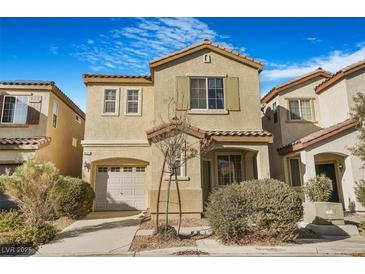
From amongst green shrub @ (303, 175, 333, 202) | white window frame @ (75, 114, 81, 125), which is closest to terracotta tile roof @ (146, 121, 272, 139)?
green shrub @ (303, 175, 333, 202)

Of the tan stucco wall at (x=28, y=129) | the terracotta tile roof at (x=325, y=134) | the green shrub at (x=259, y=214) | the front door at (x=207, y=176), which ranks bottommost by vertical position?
the green shrub at (x=259, y=214)

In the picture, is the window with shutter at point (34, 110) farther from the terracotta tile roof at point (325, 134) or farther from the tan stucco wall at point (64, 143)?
the terracotta tile roof at point (325, 134)

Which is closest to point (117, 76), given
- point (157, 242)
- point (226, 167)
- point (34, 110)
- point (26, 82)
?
point (34, 110)

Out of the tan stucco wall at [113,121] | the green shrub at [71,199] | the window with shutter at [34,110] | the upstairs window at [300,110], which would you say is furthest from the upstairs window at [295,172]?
the window with shutter at [34,110]

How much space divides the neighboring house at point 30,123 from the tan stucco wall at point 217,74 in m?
6.84

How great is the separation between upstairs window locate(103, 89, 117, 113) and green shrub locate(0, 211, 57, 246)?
749cm

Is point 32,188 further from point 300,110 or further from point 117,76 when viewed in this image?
A: point 300,110

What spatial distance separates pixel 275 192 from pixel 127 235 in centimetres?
525

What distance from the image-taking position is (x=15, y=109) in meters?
15.8

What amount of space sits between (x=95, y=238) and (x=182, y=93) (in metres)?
8.56

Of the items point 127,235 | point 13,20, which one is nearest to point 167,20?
point 13,20

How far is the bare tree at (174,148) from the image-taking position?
8.84 m

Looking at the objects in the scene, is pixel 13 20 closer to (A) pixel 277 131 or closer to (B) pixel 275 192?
(B) pixel 275 192

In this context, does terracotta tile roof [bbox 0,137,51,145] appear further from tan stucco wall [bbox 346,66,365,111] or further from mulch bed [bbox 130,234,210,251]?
tan stucco wall [bbox 346,66,365,111]
